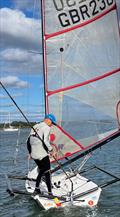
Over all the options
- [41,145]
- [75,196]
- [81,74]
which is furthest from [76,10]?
[75,196]

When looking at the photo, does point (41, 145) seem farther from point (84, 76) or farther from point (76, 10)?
point (76, 10)

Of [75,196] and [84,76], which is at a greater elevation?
[84,76]

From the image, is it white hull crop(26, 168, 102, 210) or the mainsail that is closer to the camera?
white hull crop(26, 168, 102, 210)

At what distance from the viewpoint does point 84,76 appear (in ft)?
35.0

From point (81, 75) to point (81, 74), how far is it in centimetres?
3

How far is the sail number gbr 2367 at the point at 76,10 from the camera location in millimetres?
10484

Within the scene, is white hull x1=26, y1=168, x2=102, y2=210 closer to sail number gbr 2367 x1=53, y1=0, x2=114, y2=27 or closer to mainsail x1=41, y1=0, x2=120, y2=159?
mainsail x1=41, y1=0, x2=120, y2=159

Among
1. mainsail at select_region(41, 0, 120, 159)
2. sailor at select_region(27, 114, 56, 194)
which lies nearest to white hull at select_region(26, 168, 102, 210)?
sailor at select_region(27, 114, 56, 194)

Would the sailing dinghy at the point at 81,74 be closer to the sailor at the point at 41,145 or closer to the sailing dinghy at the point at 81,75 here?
the sailing dinghy at the point at 81,75

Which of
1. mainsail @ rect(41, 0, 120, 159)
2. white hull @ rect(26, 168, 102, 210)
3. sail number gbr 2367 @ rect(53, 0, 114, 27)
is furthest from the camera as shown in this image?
mainsail @ rect(41, 0, 120, 159)

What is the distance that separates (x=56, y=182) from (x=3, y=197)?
195 centimetres

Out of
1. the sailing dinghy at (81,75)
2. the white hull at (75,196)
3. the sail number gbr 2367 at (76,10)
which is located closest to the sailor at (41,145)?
the white hull at (75,196)

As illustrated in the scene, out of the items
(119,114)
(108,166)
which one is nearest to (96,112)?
(119,114)

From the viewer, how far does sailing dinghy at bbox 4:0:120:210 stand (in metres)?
10.5
